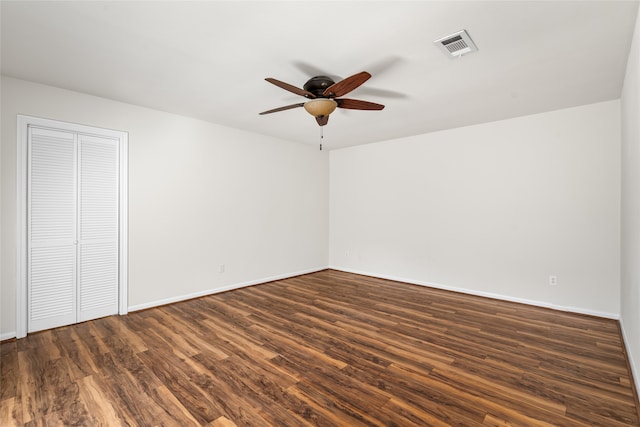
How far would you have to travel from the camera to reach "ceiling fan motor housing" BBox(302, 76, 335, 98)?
277 cm

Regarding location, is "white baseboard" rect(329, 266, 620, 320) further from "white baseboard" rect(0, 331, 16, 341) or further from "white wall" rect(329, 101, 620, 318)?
"white baseboard" rect(0, 331, 16, 341)

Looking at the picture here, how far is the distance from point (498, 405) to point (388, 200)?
12.9ft

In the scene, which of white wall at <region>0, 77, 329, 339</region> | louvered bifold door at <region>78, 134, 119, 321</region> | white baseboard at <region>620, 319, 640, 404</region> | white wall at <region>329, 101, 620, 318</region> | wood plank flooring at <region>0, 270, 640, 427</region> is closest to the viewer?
wood plank flooring at <region>0, 270, 640, 427</region>

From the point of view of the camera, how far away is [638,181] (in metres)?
2.09

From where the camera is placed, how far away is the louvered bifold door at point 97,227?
348 cm

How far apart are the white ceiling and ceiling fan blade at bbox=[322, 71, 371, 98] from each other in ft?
0.80

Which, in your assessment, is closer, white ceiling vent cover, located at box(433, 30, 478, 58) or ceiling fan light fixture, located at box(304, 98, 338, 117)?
white ceiling vent cover, located at box(433, 30, 478, 58)

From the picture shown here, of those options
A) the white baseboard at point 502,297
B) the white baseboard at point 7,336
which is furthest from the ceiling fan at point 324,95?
the white baseboard at point 7,336

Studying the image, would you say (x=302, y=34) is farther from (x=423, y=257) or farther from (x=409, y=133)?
(x=423, y=257)

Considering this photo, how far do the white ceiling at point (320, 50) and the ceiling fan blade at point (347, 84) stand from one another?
0.80ft

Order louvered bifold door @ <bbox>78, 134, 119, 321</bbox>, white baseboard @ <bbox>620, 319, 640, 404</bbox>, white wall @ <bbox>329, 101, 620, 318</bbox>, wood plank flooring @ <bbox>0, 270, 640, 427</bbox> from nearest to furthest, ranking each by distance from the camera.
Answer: wood plank flooring @ <bbox>0, 270, 640, 427</bbox>
white baseboard @ <bbox>620, 319, 640, 404</bbox>
louvered bifold door @ <bbox>78, 134, 119, 321</bbox>
white wall @ <bbox>329, 101, 620, 318</bbox>

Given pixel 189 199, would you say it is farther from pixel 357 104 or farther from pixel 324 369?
pixel 324 369

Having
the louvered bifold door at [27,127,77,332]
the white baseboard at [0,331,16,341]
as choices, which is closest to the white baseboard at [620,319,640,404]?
the louvered bifold door at [27,127,77,332]

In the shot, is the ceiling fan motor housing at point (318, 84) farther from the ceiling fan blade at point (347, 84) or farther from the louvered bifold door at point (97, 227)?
the louvered bifold door at point (97, 227)
